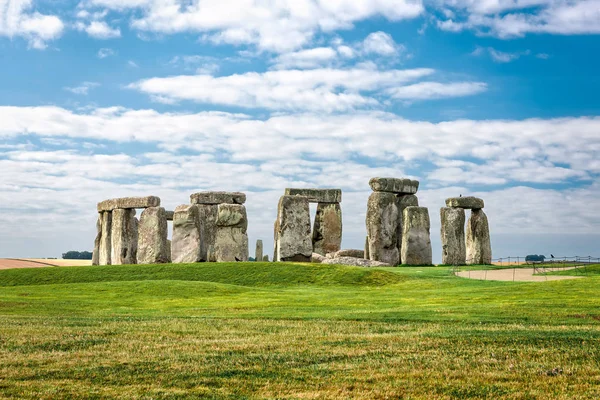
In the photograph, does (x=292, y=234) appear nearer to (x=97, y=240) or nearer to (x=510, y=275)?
(x=510, y=275)

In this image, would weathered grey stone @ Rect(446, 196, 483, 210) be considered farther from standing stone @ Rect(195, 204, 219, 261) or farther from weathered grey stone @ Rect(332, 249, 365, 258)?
standing stone @ Rect(195, 204, 219, 261)

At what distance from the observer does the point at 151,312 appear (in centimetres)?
1962

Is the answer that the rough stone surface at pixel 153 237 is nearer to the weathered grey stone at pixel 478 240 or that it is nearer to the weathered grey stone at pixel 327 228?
the weathered grey stone at pixel 327 228

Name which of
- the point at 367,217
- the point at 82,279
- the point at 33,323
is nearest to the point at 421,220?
the point at 367,217

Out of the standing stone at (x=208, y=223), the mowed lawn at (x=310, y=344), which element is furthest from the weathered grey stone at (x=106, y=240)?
the mowed lawn at (x=310, y=344)

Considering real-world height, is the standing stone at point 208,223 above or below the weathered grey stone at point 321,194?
below

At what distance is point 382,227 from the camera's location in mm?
39969

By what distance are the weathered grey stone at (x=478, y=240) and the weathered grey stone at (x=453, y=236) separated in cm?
62

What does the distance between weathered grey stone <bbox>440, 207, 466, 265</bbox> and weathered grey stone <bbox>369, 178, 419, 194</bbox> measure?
2.44 meters

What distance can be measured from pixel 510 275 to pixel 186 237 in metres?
16.4

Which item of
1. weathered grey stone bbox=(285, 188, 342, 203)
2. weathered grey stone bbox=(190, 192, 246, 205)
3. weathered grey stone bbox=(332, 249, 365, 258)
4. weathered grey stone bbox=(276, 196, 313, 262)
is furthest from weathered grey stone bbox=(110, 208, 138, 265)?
weathered grey stone bbox=(332, 249, 365, 258)

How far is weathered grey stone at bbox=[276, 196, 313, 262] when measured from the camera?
119 ft

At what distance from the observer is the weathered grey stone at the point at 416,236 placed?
38.4 m

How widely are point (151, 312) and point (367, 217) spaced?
2203 centimetres
